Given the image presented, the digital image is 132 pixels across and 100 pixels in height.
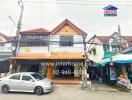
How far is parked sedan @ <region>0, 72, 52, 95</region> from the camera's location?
52.3 feet

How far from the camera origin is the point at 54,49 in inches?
923

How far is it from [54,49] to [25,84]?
8.05 m

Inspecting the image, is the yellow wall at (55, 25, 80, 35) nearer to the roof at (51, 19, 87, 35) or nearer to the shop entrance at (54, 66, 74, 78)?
the roof at (51, 19, 87, 35)

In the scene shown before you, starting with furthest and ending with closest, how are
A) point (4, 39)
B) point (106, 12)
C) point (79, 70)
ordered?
point (4, 39) < point (79, 70) < point (106, 12)

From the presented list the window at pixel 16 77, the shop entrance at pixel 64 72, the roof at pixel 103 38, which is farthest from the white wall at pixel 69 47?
the roof at pixel 103 38

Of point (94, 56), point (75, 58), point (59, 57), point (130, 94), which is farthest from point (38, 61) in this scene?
point (94, 56)

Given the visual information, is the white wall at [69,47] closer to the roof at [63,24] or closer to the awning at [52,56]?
the awning at [52,56]

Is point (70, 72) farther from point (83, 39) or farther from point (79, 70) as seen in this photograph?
point (83, 39)

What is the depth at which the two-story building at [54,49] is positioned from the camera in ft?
73.8

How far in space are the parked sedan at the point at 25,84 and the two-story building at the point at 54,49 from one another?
5.58m

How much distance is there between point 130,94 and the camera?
1608 centimetres

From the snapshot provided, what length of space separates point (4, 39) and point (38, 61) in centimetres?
1234

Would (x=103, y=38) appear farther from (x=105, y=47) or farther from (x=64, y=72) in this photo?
(x=64, y=72)

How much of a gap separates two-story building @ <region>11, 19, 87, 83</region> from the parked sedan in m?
5.58
